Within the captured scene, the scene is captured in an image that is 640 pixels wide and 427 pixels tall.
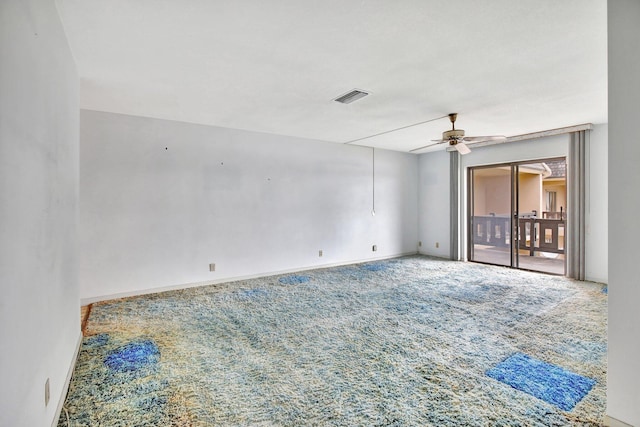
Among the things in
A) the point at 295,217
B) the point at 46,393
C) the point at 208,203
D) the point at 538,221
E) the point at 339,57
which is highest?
the point at 339,57

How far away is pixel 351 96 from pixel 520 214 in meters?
4.55

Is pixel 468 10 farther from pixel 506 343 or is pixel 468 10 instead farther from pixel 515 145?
pixel 515 145

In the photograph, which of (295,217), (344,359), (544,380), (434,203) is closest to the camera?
(544,380)

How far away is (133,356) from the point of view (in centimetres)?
264

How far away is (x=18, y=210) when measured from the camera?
52.4 inches

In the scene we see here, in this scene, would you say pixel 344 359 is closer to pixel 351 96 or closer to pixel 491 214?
pixel 351 96

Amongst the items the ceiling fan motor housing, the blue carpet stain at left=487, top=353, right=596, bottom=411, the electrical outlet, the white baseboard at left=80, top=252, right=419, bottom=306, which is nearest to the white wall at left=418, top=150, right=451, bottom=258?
the white baseboard at left=80, top=252, right=419, bottom=306

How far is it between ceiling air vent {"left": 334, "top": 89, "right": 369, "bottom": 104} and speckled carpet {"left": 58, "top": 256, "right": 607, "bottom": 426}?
249 centimetres

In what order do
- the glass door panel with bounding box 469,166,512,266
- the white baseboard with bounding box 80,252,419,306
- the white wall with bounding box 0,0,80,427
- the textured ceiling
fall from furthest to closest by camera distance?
the glass door panel with bounding box 469,166,512,266, the white baseboard with bounding box 80,252,419,306, the textured ceiling, the white wall with bounding box 0,0,80,427

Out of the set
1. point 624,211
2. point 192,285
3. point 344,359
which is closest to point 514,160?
point 624,211

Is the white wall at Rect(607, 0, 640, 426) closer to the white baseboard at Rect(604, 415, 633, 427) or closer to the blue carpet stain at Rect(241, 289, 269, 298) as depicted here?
the white baseboard at Rect(604, 415, 633, 427)

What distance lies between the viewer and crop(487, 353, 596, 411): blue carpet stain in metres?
2.08

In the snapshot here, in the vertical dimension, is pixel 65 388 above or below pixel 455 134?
below

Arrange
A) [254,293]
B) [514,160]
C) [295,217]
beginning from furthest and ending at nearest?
[514,160], [295,217], [254,293]
